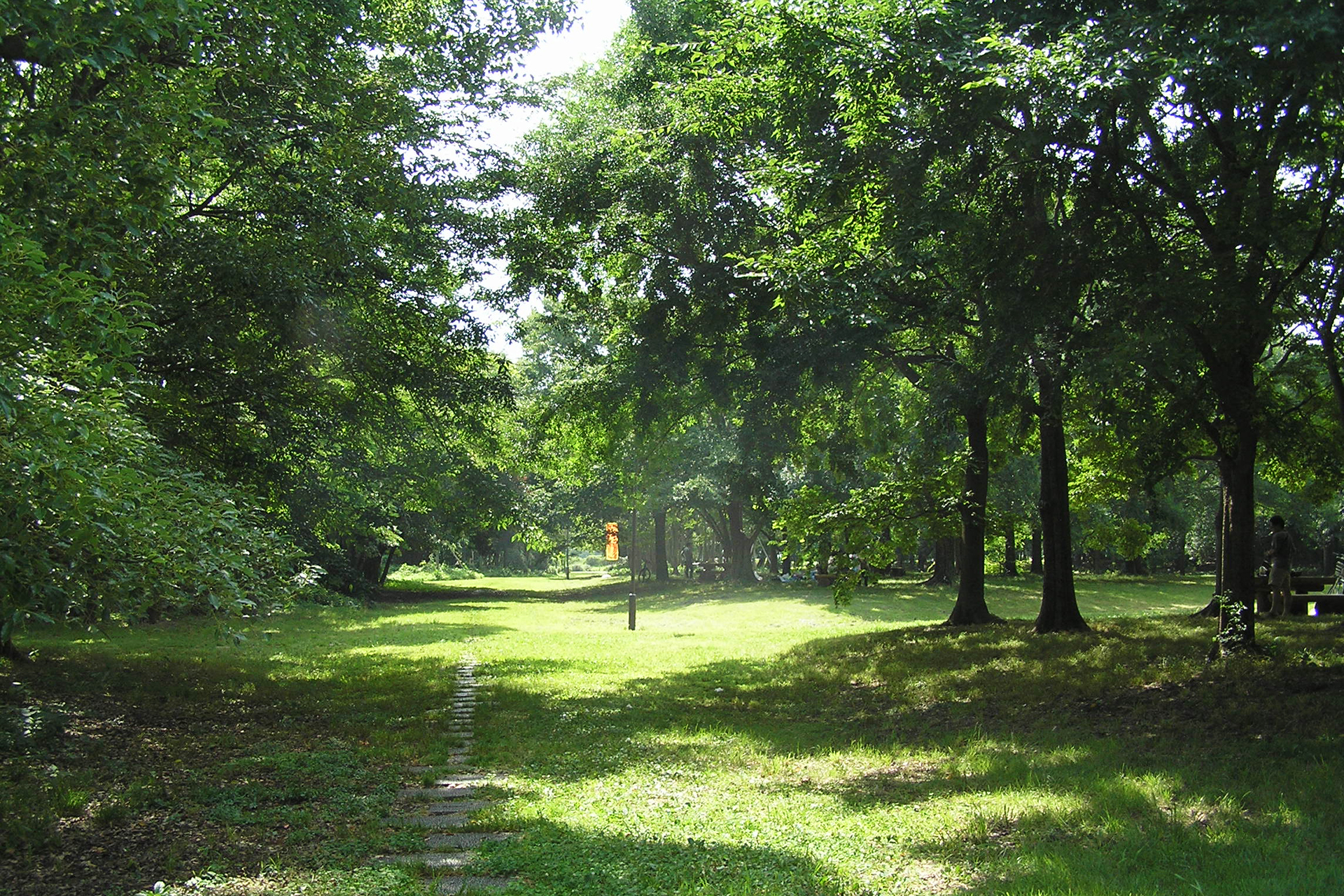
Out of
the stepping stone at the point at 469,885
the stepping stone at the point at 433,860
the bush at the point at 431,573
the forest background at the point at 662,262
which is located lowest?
the bush at the point at 431,573

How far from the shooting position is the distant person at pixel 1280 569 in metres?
16.1

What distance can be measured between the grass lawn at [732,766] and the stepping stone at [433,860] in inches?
6.3

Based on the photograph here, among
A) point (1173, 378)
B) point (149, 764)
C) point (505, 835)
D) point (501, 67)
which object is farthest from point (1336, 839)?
point (501, 67)

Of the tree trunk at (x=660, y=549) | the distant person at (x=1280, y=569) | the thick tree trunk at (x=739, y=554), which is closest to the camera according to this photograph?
the distant person at (x=1280, y=569)

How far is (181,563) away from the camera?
5270mm

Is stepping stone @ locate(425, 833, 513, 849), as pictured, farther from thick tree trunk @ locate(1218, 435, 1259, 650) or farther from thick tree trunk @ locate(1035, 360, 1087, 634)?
thick tree trunk @ locate(1035, 360, 1087, 634)

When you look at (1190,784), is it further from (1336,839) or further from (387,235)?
(387,235)

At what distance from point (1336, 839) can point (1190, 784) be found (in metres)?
1.36

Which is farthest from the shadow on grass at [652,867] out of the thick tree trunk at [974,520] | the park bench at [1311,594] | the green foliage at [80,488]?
the park bench at [1311,594]

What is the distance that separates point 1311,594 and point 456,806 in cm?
1736

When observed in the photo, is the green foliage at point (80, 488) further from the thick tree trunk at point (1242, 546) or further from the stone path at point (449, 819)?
the thick tree trunk at point (1242, 546)

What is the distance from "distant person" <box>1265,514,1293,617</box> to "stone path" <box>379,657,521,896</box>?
14.1 m

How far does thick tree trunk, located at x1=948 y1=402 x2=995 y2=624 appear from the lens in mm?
16250

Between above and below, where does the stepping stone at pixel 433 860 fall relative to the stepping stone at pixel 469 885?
below
